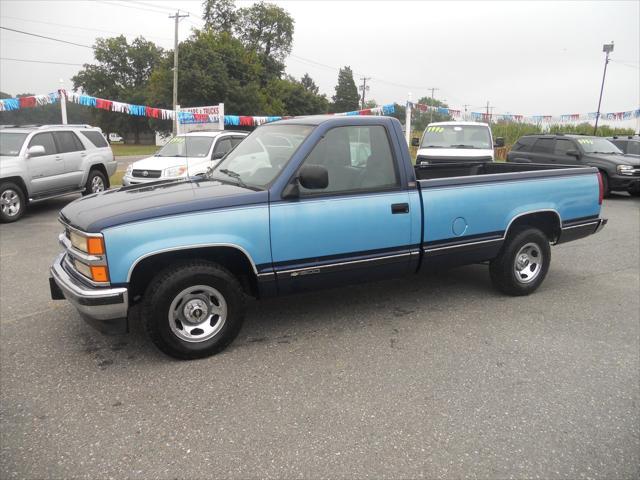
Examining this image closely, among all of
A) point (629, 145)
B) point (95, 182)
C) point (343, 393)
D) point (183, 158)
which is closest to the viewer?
point (343, 393)

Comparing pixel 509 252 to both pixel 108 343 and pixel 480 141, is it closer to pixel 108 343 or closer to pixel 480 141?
pixel 108 343

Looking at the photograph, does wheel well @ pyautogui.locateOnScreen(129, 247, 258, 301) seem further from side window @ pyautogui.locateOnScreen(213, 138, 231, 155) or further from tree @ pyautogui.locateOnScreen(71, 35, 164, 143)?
tree @ pyautogui.locateOnScreen(71, 35, 164, 143)

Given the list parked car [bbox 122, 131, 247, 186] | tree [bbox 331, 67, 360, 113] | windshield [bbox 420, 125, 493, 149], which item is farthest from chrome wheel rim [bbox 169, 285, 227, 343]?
tree [bbox 331, 67, 360, 113]

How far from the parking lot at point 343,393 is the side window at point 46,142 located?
5.69m

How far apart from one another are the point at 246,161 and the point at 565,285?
13.1 feet

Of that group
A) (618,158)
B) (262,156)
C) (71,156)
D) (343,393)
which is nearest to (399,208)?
(262,156)

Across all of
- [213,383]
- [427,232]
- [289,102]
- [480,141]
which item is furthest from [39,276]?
[289,102]

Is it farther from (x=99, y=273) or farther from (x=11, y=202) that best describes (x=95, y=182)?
(x=99, y=273)

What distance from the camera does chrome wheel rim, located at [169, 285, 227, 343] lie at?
3.54m

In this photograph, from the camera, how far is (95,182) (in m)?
11.2

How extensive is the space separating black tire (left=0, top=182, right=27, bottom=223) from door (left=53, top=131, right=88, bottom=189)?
108 cm

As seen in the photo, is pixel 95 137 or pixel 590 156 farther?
pixel 590 156

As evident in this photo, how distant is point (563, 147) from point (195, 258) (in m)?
12.9

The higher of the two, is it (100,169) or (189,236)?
(189,236)
